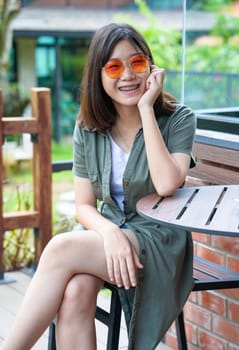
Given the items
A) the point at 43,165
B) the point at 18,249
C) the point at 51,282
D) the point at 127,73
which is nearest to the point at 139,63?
the point at 127,73

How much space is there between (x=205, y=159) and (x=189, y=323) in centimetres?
71

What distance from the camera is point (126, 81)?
8.17 feet

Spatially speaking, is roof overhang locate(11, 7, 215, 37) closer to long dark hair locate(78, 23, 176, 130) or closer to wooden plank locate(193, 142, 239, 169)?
wooden plank locate(193, 142, 239, 169)

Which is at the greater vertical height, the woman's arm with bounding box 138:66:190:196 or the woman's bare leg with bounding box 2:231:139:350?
the woman's arm with bounding box 138:66:190:196

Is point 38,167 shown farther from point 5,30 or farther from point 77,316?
point 5,30

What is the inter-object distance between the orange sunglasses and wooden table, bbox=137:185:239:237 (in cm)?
43

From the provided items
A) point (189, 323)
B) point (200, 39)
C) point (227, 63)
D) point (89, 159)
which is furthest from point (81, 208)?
point (200, 39)

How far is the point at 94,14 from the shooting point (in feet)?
57.0

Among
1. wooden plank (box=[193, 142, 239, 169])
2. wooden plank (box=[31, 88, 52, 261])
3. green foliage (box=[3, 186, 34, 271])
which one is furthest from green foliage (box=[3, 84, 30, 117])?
wooden plank (box=[193, 142, 239, 169])

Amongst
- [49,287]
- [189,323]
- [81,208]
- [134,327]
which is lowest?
[189,323]

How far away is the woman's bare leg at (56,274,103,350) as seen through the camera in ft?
7.52

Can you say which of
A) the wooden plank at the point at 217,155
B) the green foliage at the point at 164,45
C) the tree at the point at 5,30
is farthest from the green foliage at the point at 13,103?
the wooden plank at the point at 217,155

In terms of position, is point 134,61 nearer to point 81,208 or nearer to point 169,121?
point 169,121

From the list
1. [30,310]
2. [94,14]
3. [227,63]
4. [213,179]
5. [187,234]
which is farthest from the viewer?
[94,14]
